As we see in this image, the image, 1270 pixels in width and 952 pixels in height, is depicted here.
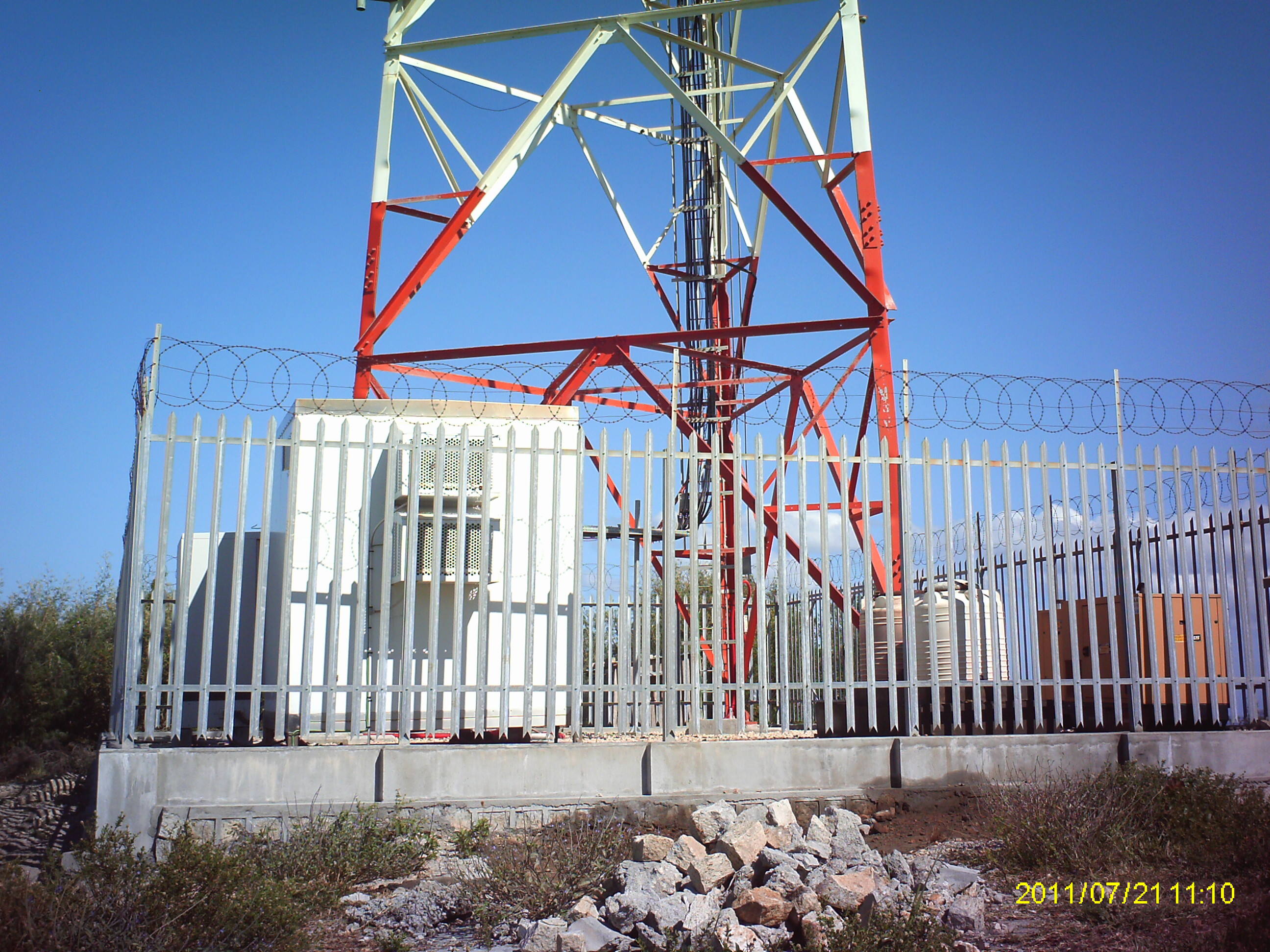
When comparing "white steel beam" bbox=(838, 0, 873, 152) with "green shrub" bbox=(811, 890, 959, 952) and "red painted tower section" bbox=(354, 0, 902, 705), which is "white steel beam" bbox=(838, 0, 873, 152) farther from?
"green shrub" bbox=(811, 890, 959, 952)

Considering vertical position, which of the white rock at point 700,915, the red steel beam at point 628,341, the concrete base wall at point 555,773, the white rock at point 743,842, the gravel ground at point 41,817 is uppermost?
the red steel beam at point 628,341

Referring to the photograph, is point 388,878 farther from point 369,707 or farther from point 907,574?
point 907,574

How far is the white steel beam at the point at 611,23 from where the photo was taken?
12258mm

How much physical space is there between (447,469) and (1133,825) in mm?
5992

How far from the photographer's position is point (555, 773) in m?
8.39

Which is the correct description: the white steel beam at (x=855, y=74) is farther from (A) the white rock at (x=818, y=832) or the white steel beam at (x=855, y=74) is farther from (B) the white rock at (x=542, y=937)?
(B) the white rock at (x=542, y=937)

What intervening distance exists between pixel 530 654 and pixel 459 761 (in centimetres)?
100

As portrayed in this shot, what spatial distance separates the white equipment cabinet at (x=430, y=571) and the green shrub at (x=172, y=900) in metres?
1.67

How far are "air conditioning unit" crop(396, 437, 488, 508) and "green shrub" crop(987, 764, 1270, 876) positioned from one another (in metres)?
4.90

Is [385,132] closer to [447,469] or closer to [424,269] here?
[424,269]

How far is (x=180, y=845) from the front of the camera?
6293mm

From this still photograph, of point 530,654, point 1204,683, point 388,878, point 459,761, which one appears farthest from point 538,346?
point 1204,683
